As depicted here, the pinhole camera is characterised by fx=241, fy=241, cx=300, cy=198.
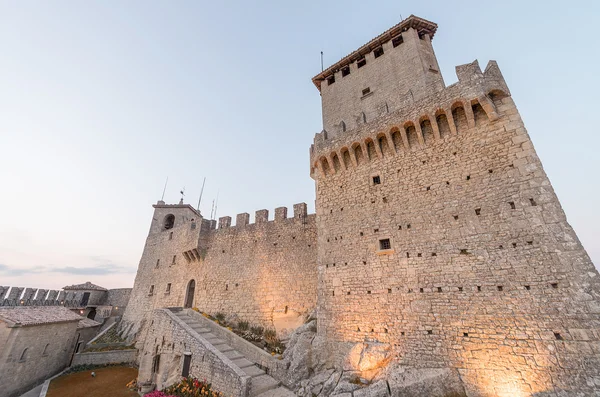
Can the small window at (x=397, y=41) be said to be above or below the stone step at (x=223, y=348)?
above

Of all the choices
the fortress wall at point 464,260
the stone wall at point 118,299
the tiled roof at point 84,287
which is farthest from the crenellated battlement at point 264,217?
the tiled roof at point 84,287

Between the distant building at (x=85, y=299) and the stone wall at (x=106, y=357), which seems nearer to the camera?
the stone wall at (x=106, y=357)

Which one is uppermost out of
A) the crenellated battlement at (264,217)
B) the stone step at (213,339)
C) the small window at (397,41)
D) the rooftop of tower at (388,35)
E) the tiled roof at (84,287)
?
the rooftop of tower at (388,35)

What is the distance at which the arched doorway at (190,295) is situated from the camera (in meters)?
17.2

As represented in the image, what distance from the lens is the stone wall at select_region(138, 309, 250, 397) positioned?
8.52 m

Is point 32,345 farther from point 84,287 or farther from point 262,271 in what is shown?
point 84,287

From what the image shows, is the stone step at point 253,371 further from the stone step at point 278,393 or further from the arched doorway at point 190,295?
the arched doorway at point 190,295

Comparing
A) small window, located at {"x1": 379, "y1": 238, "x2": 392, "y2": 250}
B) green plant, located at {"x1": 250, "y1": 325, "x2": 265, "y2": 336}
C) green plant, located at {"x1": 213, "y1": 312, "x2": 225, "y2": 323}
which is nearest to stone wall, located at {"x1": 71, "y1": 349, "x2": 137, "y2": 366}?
green plant, located at {"x1": 213, "y1": 312, "x2": 225, "y2": 323}

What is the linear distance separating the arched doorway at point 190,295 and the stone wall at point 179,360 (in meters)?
3.68

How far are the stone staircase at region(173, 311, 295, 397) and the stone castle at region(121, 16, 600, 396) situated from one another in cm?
62

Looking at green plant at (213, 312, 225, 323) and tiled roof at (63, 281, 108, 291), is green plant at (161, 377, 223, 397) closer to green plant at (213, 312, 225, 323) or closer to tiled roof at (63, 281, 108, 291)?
green plant at (213, 312, 225, 323)

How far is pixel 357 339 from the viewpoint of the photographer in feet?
27.0

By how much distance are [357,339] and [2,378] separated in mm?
16010

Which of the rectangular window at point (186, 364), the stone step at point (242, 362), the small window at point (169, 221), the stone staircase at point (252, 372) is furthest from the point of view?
the small window at point (169, 221)
